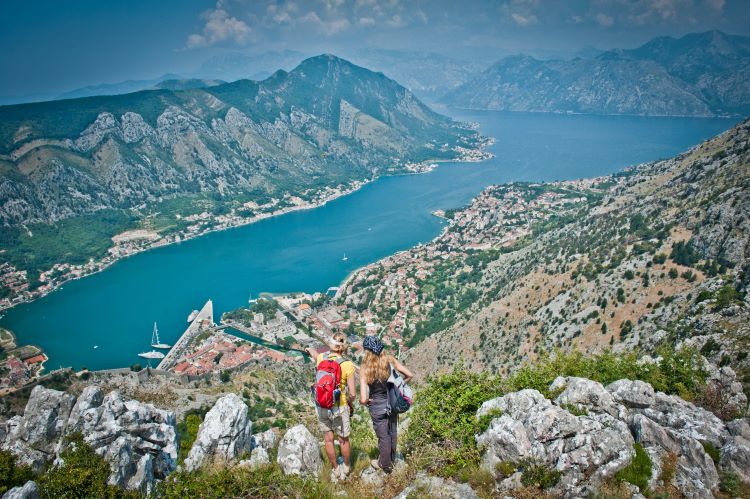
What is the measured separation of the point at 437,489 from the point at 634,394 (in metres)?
4.80

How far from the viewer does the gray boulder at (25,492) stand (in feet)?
21.2

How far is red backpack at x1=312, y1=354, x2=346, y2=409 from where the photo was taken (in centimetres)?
634

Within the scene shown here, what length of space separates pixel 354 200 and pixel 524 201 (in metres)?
55.8

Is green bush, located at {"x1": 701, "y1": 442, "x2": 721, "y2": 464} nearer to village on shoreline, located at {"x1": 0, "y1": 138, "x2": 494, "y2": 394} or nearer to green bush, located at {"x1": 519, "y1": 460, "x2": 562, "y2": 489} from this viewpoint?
green bush, located at {"x1": 519, "y1": 460, "x2": 562, "y2": 489}

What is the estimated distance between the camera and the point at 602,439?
6.23m

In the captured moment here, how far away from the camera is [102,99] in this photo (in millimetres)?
165000

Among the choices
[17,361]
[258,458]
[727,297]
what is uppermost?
[258,458]

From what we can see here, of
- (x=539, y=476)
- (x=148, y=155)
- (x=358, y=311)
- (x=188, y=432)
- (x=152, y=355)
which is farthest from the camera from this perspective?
(x=148, y=155)

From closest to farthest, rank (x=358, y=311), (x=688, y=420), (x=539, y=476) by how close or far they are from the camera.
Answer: (x=539, y=476) < (x=688, y=420) < (x=358, y=311)

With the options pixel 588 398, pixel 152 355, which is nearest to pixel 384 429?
pixel 588 398

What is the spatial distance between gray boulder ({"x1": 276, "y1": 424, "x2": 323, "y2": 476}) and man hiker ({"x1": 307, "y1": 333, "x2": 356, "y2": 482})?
0.82 meters

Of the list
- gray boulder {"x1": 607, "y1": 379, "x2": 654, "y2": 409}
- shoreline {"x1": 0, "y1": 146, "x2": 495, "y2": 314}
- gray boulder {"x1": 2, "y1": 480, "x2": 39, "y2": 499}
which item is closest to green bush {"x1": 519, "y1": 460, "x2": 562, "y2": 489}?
gray boulder {"x1": 607, "y1": 379, "x2": 654, "y2": 409}

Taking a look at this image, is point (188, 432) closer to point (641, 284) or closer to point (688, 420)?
point (688, 420)

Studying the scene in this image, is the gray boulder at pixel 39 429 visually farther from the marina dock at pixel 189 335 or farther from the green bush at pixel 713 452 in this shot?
the marina dock at pixel 189 335
